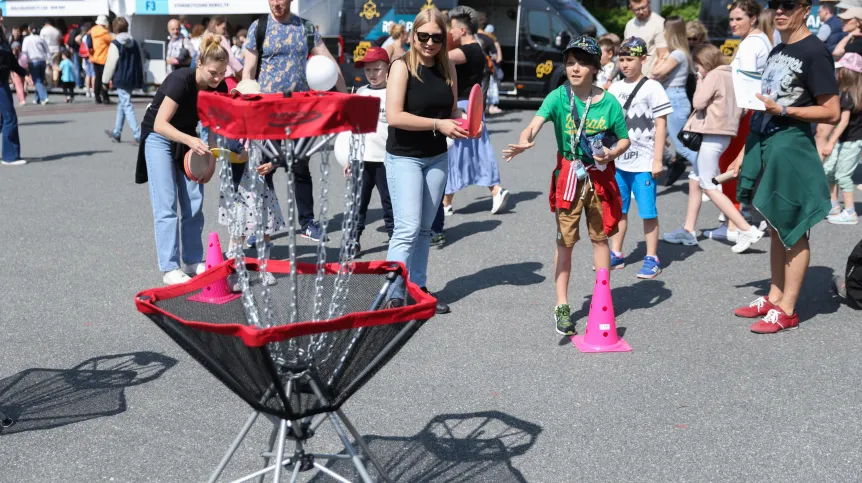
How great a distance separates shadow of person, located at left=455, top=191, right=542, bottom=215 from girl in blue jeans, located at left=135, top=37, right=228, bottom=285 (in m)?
3.27

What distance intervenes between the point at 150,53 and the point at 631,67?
18885 millimetres

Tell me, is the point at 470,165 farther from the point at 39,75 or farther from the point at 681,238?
the point at 39,75

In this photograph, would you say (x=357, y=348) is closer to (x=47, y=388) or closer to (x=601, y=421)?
(x=601, y=421)

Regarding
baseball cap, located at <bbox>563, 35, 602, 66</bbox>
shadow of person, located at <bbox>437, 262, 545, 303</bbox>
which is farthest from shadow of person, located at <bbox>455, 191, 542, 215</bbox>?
baseball cap, located at <bbox>563, 35, 602, 66</bbox>

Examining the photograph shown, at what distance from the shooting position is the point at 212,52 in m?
6.01

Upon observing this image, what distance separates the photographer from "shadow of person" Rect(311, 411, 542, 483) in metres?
3.69

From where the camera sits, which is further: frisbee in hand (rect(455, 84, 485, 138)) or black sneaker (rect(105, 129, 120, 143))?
black sneaker (rect(105, 129, 120, 143))

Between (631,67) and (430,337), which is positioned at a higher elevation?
(631,67)

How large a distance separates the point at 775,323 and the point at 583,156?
1539 millimetres

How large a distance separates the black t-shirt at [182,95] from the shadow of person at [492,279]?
204 cm

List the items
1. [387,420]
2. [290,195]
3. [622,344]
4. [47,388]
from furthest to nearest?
[622,344], [47,388], [387,420], [290,195]

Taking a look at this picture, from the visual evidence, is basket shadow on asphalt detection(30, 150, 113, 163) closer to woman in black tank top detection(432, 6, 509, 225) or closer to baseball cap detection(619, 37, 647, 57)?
woman in black tank top detection(432, 6, 509, 225)

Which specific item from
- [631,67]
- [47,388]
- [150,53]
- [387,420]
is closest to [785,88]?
[631,67]

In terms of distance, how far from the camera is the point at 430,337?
5.50m
